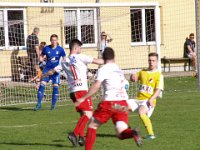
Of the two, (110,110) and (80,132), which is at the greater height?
(110,110)

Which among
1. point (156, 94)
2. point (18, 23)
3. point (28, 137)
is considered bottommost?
point (28, 137)

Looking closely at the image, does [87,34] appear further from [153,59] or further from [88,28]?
[153,59]

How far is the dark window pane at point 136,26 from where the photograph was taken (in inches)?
1025

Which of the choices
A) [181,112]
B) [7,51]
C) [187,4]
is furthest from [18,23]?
[187,4]

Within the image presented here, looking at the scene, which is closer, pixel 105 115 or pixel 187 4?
pixel 105 115

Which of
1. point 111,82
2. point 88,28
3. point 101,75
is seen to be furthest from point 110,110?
point 88,28

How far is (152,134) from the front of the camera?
13094mm

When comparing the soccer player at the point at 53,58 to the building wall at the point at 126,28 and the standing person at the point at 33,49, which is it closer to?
the standing person at the point at 33,49

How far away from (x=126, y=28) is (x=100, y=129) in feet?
42.1

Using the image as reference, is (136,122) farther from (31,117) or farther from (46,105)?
(46,105)

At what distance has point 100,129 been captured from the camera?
14.7 m

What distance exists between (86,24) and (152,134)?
39.5 ft

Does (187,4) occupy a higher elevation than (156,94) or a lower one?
higher

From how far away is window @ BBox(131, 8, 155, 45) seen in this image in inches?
976
